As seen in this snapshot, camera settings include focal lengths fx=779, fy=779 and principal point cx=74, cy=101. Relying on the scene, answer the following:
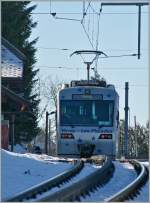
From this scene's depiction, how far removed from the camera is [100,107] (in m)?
28.8

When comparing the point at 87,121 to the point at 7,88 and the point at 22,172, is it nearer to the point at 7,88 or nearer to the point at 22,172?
the point at 22,172

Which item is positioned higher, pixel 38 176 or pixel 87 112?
pixel 87 112

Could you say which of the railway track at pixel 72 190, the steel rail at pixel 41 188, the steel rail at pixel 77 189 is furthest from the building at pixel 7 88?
the steel rail at pixel 77 189

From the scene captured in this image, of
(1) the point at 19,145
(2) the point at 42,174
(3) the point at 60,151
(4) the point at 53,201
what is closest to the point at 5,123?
(3) the point at 60,151

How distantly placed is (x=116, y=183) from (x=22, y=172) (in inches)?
100

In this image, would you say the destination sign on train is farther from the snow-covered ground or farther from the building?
the building

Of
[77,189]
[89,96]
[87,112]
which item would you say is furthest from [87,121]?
[77,189]

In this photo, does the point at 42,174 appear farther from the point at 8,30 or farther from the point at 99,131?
the point at 8,30

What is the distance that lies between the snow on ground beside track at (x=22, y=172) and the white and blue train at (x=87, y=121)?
14.6ft

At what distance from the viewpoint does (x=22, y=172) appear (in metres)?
19.6

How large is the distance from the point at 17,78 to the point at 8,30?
54.3 ft

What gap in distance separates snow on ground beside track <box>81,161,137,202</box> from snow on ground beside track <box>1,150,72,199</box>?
1.49m

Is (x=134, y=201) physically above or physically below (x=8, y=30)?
below

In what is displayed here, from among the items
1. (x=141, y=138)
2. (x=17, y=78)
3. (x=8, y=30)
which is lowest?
(x=141, y=138)
